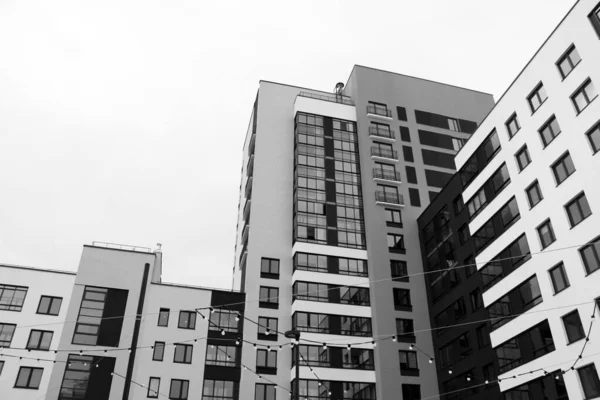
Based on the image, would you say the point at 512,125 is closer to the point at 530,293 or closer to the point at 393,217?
the point at 530,293

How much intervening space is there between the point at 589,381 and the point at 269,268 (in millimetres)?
34060

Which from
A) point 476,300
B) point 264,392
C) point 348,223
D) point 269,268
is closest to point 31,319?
point 264,392

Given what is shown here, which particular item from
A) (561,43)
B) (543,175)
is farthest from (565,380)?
(561,43)

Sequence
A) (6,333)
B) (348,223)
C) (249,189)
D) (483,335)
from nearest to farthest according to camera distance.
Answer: (483,335) < (6,333) < (348,223) < (249,189)

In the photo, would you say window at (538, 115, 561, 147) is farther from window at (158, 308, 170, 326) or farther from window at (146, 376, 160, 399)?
window at (146, 376, 160, 399)

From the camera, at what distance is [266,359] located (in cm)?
5403

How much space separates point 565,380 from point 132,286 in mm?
40431

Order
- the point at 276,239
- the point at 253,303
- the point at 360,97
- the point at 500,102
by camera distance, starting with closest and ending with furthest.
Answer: the point at 500,102
the point at 253,303
the point at 276,239
the point at 360,97

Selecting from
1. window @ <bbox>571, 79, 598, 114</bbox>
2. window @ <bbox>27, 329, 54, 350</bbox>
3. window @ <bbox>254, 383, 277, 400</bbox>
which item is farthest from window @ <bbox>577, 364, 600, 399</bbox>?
window @ <bbox>27, 329, 54, 350</bbox>

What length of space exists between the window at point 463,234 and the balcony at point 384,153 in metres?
17.7

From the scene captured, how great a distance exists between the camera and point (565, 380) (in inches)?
1379

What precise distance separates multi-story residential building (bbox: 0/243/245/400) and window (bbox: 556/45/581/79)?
1342 inches

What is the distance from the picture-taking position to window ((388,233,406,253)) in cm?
6246

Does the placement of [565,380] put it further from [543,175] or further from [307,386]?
[307,386]
